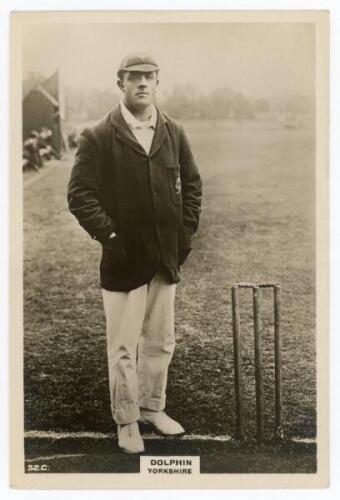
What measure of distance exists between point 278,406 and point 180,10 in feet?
5.15

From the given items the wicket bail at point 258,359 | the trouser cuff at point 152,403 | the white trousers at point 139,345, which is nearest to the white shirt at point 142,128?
the white trousers at point 139,345

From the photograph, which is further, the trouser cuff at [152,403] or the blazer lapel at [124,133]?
the trouser cuff at [152,403]

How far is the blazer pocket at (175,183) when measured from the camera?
9.89 feet

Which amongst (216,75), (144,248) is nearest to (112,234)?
(144,248)

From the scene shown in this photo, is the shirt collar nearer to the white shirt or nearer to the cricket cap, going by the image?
the white shirt

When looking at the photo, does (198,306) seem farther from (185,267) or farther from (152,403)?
(152,403)

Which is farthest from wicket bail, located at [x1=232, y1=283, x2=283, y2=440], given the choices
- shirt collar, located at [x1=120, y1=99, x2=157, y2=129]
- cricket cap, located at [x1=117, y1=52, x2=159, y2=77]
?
cricket cap, located at [x1=117, y1=52, x2=159, y2=77]

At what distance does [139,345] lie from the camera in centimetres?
307

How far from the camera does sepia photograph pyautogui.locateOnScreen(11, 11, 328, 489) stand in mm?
3059

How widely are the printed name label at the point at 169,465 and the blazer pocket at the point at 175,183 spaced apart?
98cm

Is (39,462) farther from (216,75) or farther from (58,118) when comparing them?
(216,75)

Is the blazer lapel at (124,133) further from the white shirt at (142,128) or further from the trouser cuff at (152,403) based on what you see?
the trouser cuff at (152,403)

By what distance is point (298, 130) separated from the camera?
10.2ft

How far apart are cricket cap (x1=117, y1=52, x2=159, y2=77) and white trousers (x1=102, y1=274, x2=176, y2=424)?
79 centimetres
